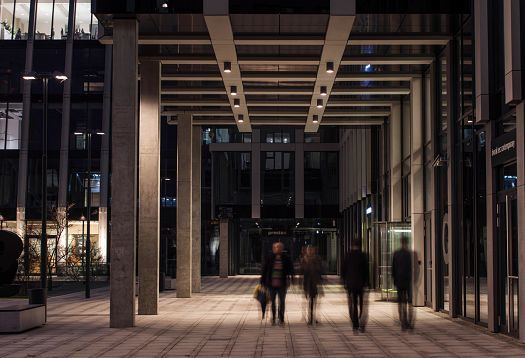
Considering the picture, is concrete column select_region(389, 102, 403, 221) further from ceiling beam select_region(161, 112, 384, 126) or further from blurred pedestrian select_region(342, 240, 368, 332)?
blurred pedestrian select_region(342, 240, 368, 332)

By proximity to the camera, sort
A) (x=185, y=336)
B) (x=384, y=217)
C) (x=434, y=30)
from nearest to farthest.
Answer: (x=185, y=336), (x=434, y=30), (x=384, y=217)

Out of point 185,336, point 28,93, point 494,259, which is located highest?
point 28,93

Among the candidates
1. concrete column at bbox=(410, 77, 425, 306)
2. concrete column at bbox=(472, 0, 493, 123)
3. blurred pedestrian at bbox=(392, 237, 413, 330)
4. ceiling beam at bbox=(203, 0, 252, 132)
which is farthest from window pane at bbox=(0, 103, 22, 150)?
blurred pedestrian at bbox=(392, 237, 413, 330)

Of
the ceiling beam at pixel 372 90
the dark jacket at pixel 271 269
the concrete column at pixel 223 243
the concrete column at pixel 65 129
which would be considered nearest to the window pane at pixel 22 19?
the concrete column at pixel 65 129

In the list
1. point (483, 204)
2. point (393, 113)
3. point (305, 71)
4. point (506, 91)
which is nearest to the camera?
point (506, 91)

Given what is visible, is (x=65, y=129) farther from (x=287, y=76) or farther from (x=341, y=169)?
(x=287, y=76)

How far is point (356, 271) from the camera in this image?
754 inches

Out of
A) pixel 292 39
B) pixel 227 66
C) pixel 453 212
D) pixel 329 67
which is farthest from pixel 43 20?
pixel 453 212

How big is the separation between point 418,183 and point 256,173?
34154mm

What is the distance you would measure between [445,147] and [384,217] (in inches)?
475

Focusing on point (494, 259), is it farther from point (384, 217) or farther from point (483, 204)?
point (384, 217)

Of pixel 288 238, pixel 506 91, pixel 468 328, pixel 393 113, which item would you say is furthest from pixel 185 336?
pixel 288 238

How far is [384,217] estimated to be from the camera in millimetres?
38000

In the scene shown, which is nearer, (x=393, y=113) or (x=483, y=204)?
(x=483, y=204)
